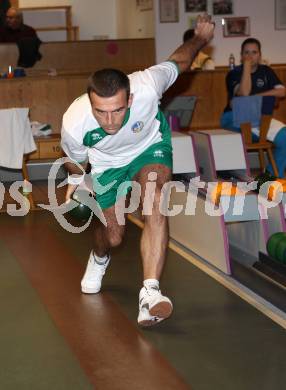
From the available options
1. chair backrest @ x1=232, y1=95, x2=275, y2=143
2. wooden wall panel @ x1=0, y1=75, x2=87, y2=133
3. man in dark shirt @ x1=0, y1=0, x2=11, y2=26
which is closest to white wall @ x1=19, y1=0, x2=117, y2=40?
man in dark shirt @ x1=0, y1=0, x2=11, y2=26

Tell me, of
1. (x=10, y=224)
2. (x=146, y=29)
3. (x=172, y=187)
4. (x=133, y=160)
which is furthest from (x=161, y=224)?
(x=146, y=29)

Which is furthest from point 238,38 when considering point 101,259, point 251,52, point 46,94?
point 101,259

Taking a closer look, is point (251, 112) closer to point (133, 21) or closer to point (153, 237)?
point (153, 237)

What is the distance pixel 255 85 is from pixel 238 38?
4.02 meters

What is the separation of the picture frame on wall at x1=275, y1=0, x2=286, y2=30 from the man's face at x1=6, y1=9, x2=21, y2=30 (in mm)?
3538

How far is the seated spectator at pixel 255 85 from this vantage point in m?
7.86

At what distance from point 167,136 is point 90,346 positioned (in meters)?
1.12

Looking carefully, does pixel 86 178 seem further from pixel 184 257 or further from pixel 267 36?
pixel 267 36

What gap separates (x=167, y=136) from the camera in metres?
4.32

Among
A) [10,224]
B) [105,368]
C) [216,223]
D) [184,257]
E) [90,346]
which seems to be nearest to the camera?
[105,368]

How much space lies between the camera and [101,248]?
14.9 ft

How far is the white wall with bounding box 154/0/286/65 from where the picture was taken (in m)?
11.8

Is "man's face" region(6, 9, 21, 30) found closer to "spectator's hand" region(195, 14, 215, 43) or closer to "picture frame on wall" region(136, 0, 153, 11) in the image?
"picture frame on wall" region(136, 0, 153, 11)

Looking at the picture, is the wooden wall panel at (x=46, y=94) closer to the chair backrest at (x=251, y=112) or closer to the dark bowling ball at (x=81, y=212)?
the chair backrest at (x=251, y=112)
